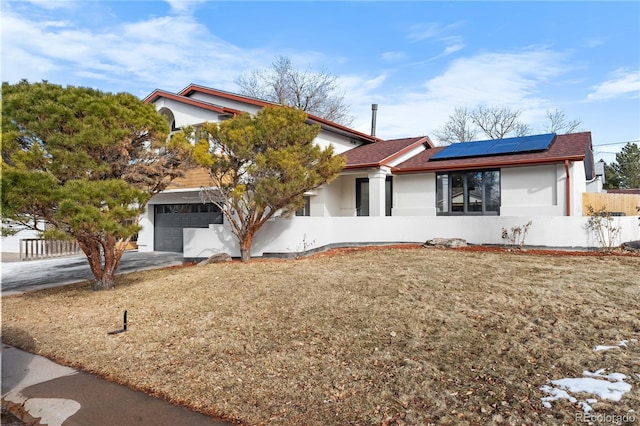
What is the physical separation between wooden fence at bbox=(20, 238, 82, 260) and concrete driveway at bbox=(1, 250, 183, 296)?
0.83 meters

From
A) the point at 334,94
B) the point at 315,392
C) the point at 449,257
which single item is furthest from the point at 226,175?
the point at 334,94

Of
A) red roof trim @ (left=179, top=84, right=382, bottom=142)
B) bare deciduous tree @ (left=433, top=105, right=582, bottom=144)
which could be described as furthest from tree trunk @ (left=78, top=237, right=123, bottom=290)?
bare deciduous tree @ (left=433, top=105, right=582, bottom=144)

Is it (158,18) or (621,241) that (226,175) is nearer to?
(158,18)

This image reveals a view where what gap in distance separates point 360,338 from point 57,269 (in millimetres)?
12768

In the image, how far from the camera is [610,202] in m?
16.0

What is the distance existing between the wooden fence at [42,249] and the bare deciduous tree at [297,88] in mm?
23220

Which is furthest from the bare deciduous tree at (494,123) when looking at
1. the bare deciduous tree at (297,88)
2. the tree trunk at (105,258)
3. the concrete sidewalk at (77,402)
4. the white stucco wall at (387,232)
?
the concrete sidewalk at (77,402)

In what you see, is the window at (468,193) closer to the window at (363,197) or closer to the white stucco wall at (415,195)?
the white stucco wall at (415,195)

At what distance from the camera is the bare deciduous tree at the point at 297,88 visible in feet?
121

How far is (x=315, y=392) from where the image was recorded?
4426mm

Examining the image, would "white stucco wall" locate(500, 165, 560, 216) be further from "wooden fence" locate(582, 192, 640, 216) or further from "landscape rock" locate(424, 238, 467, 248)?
"landscape rock" locate(424, 238, 467, 248)

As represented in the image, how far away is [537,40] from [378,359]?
1770 cm

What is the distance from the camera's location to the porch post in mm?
16016

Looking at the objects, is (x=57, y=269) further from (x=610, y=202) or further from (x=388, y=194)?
(x=610, y=202)
